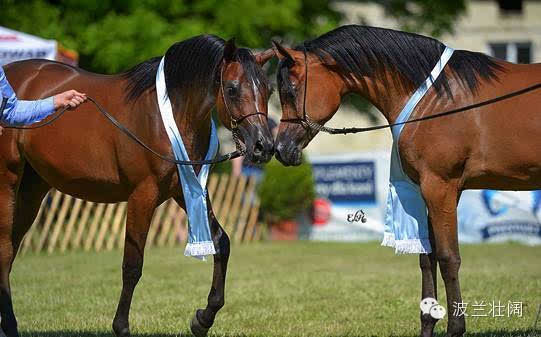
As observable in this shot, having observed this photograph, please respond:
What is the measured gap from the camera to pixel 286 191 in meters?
17.4

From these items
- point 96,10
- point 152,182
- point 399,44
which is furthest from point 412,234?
point 96,10

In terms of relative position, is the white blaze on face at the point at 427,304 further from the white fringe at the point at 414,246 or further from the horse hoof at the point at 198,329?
the horse hoof at the point at 198,329

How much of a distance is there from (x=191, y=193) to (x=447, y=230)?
5.98 ft

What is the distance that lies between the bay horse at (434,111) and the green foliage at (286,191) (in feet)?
36.6

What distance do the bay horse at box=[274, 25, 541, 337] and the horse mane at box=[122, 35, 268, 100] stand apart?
273mm

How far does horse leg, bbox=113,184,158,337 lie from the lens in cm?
605

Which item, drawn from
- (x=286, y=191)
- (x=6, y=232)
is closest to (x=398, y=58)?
(x=6, y=232)

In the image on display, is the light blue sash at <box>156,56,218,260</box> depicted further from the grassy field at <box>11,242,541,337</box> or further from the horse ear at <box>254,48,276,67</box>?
the grassy field at <box>11,242,541,337</box>

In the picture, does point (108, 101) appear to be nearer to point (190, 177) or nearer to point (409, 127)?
point (190, 177)

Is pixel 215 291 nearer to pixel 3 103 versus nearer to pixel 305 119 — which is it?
pixel 305 119

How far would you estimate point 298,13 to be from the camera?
19.0m

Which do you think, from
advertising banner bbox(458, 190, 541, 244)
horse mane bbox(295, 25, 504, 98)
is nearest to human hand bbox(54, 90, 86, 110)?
horse mane bbox(295, 25, 504, 98)

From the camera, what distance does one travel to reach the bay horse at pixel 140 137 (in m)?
6.00

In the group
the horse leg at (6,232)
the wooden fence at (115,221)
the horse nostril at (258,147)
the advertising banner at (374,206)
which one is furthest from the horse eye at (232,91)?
the advertising banner at (374,206)
